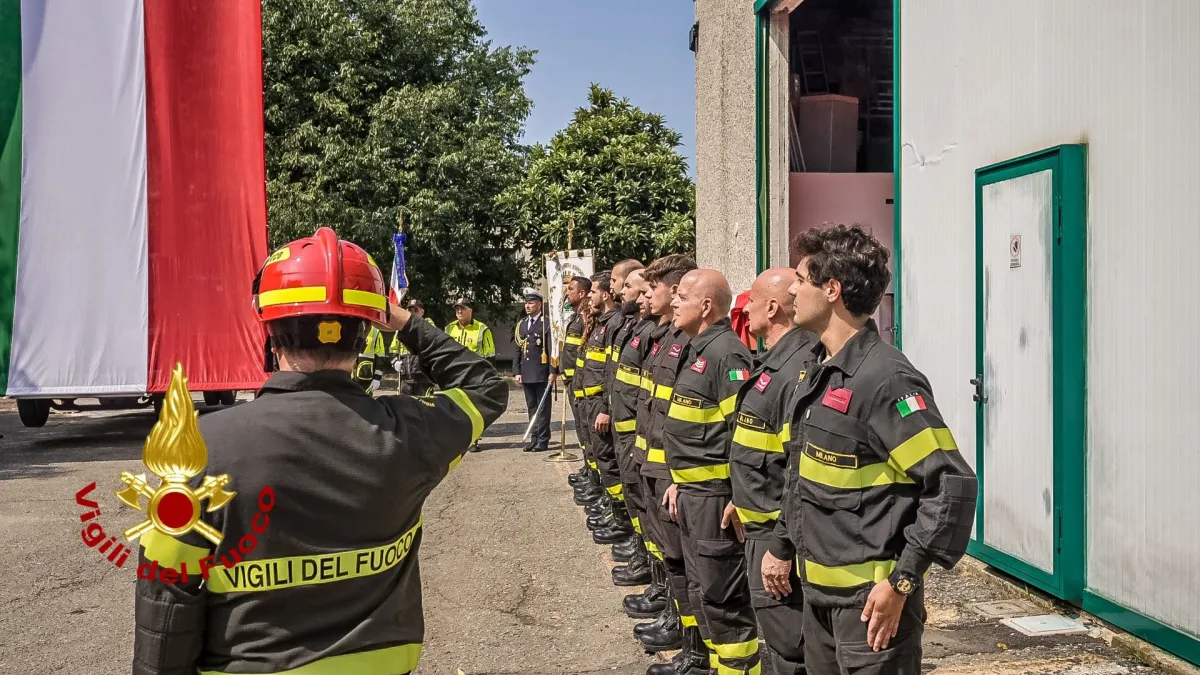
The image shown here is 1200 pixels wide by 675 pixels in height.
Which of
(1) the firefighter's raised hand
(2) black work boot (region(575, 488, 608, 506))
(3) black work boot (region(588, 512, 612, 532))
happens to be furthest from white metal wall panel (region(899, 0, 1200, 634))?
(2) black work boot (region(575, 488, 608, 506))

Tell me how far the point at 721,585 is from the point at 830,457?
158cm

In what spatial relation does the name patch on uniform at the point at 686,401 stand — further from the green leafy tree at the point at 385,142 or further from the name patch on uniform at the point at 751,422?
the green leafy tree at the point at 385,142

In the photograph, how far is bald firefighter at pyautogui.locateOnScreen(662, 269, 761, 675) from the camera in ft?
14.7

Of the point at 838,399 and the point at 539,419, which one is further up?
the point at 838,399

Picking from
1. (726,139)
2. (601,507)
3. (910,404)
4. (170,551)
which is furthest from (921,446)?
(726,139)

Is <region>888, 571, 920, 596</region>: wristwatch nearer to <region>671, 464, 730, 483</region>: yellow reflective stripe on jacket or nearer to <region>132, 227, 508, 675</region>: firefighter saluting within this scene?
<region>132, 227, 508, 675</region>: firefighter saluting

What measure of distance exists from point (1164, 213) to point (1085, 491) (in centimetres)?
152

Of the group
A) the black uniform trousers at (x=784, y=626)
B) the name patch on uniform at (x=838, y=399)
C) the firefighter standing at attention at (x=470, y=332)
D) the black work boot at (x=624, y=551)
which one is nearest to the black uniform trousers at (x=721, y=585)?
the black uniform trousers at (x=784, y=626)

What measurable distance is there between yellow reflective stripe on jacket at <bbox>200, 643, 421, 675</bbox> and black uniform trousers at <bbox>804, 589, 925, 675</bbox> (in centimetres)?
139

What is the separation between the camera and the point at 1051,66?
5.51 metres

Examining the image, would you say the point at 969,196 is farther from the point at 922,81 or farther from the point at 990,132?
the point at 922,81

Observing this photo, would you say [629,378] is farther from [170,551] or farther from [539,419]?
[539,419]

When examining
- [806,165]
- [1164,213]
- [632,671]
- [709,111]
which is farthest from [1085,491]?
[709,111]

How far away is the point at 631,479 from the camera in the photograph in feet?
21.4
